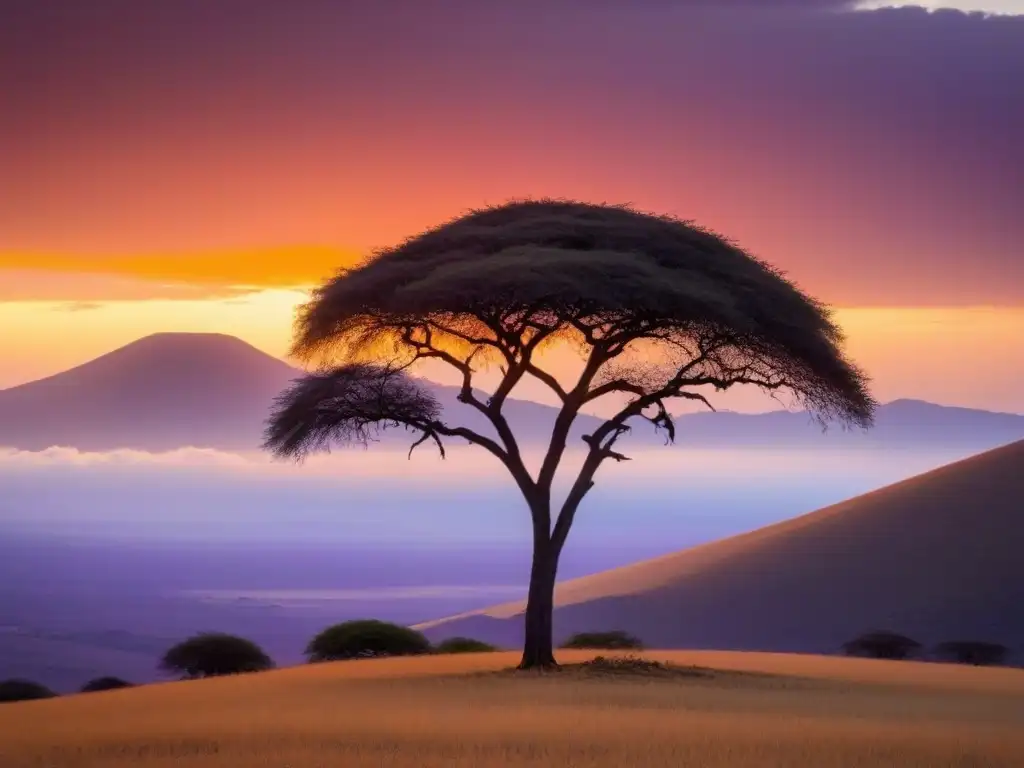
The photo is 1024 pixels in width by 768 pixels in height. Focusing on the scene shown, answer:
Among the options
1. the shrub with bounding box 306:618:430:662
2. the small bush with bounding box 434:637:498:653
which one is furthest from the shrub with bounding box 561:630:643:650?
the shrub with bounding box 306:618:430:662

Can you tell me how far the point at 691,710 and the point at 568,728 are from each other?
143 inches

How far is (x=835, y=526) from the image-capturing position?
61188mm

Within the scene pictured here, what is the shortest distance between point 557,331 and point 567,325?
0.43 meters

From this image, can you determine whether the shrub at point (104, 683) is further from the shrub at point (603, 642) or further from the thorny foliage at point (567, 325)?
the shrub at point (603, 642)

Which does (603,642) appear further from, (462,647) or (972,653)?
(972,653)

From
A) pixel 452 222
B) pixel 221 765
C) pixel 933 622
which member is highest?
pixel 452 222

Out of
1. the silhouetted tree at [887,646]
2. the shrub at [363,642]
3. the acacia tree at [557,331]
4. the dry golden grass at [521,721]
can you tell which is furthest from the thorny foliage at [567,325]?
the silhouetted tree at [887,646]

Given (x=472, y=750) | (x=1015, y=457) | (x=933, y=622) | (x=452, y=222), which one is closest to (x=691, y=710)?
(x=472, y=750)

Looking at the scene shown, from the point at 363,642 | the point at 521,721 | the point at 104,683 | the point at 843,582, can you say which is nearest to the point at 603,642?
the point at 363,642

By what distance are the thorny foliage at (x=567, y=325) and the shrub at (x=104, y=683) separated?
7.94 m

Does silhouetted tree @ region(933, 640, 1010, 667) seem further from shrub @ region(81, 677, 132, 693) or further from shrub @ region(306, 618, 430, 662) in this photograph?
shrub @ region(81, 677, 132, 693)

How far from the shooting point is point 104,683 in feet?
112

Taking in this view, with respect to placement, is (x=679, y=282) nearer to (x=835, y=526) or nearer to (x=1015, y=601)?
(x=1015, y=601)

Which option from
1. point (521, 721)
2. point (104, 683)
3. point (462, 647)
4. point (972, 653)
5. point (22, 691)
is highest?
point (972, 653)
